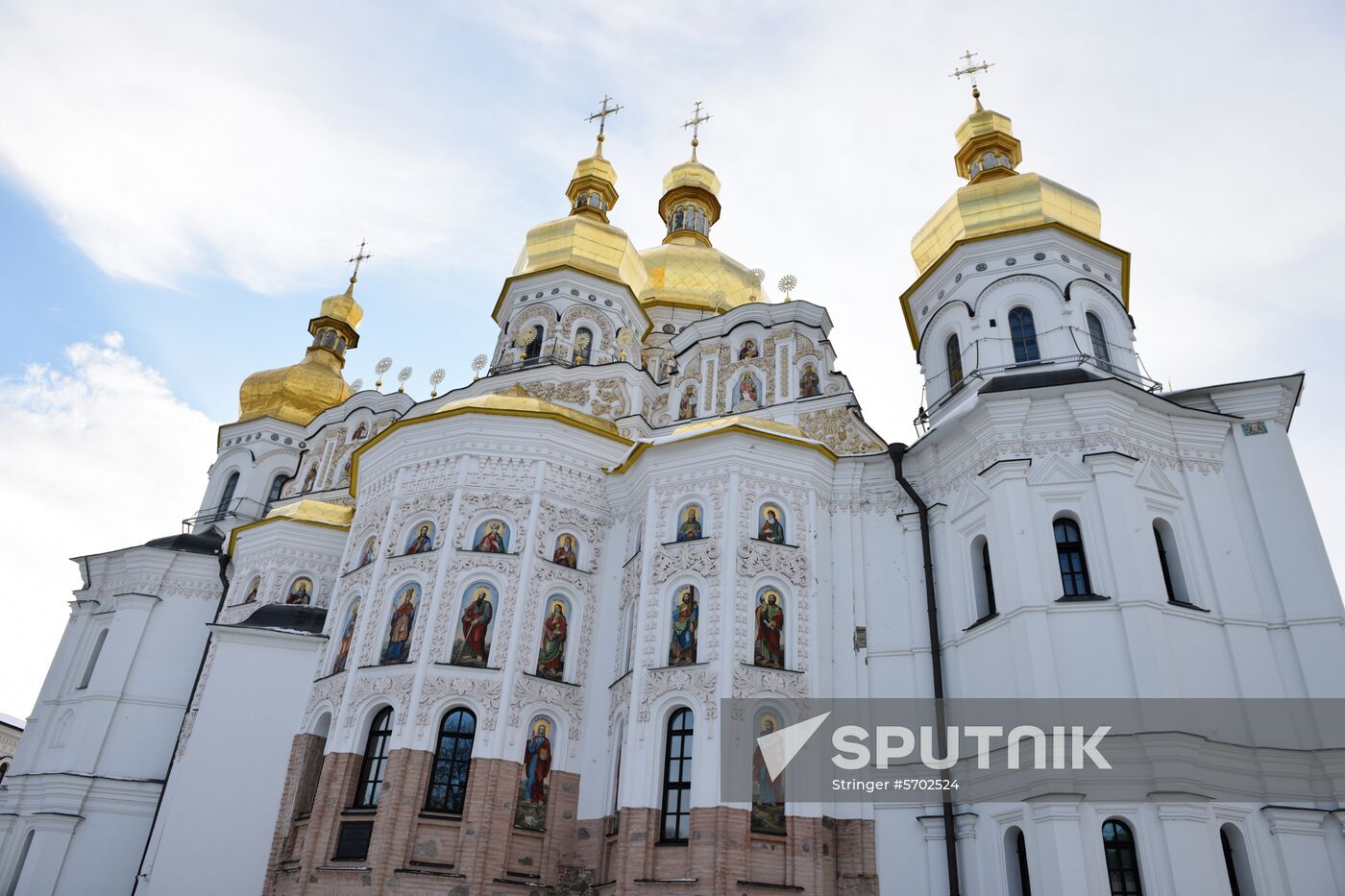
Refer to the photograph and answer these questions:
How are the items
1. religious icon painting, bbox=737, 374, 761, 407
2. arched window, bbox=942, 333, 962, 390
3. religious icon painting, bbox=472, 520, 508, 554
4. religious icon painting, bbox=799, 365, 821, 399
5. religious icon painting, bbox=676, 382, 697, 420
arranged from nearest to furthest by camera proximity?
1. religious icon painting, bbox=472, 520, 508, 554
2. arched window, bbox=942, 333, 962, 390
3. religious icon painting, bbox=799, 365, 821, 399
4. religious icon painting, bbox=737, 374, 761, 407
5. religious icon painting, bbox=676, 382, 697, 420

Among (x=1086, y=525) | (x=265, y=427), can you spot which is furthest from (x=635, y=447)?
(x=265, y=427)

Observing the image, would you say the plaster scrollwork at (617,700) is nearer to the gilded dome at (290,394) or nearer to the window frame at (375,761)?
the window frame at (375,761)

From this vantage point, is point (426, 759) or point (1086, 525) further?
point (426, 759)

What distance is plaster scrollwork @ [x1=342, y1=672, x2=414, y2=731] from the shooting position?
1374 centimetres

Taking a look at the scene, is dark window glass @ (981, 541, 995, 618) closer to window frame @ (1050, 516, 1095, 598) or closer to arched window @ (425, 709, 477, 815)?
window frame @ (1050, 516, 1095, 598)

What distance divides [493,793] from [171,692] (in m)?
11.5

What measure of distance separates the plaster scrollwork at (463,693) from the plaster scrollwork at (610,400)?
660 centimetres

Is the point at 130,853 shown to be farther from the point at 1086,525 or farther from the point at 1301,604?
the point at 1301,604

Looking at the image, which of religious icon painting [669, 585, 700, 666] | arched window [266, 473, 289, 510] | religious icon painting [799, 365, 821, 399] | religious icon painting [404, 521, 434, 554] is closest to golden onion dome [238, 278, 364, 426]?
arched window [266, 473, 289, 510]

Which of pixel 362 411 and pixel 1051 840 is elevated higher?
pixel 362 411

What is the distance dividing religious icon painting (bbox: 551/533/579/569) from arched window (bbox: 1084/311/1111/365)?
9.66 meters

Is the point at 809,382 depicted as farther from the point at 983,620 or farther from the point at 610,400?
the point at 983,620

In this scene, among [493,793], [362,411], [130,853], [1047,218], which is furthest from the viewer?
[362,411]

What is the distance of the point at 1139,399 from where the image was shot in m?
13.2
